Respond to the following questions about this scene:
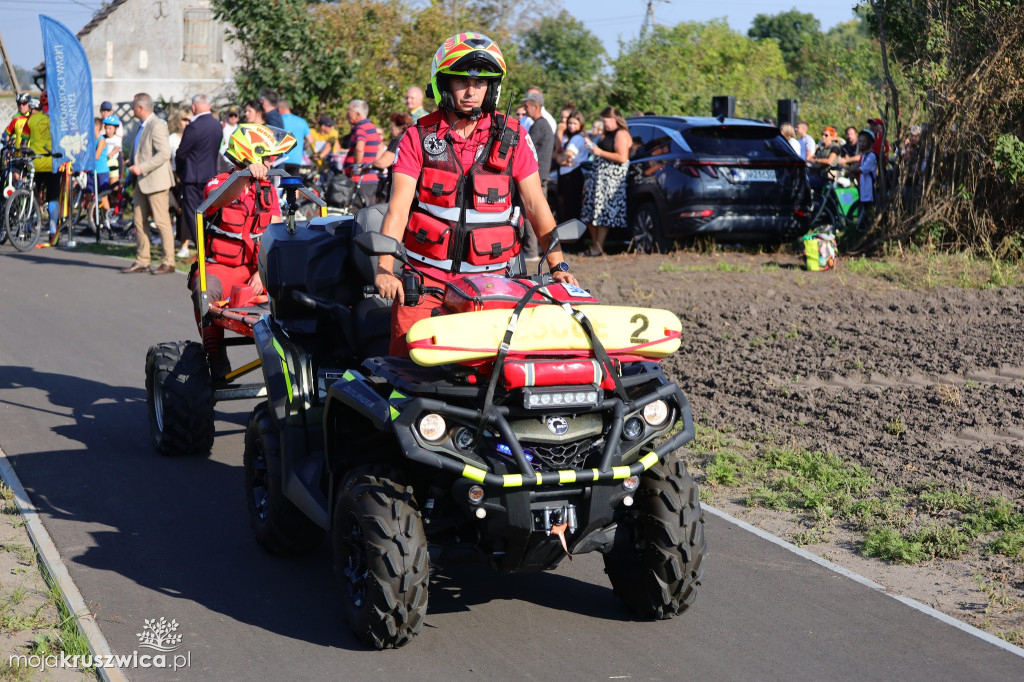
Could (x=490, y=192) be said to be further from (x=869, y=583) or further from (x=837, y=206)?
(x=837, y=206)

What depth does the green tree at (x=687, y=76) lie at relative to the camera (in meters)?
29.3

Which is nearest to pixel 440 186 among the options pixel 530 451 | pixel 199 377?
pixel 530 451

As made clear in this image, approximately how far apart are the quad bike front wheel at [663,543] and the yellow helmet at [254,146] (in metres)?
4.04

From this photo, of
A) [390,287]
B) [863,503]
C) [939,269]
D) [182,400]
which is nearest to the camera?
[390,287]

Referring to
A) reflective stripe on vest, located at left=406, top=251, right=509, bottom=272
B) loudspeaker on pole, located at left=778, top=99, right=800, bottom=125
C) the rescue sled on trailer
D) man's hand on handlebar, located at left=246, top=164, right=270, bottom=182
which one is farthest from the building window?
reflective stripe on vest, located at left=406, top=251, right=509, bottom=272

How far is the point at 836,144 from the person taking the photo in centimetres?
1900

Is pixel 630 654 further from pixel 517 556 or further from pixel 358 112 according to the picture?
pixel 358 112

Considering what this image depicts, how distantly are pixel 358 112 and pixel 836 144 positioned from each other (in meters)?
7.84

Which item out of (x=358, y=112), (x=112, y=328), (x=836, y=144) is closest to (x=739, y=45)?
(x=836, y=144)

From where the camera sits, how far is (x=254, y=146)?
7668 millimetres

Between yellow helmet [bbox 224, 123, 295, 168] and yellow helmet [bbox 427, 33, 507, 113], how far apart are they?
104 inches

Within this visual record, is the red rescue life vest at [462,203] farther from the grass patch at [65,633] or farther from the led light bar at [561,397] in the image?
the grass patch at [65,633]

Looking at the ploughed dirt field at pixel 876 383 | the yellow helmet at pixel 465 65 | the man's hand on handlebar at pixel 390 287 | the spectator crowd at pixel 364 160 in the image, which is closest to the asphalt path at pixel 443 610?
the ploughed dirt field at pixel 876 383

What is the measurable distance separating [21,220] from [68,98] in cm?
202
